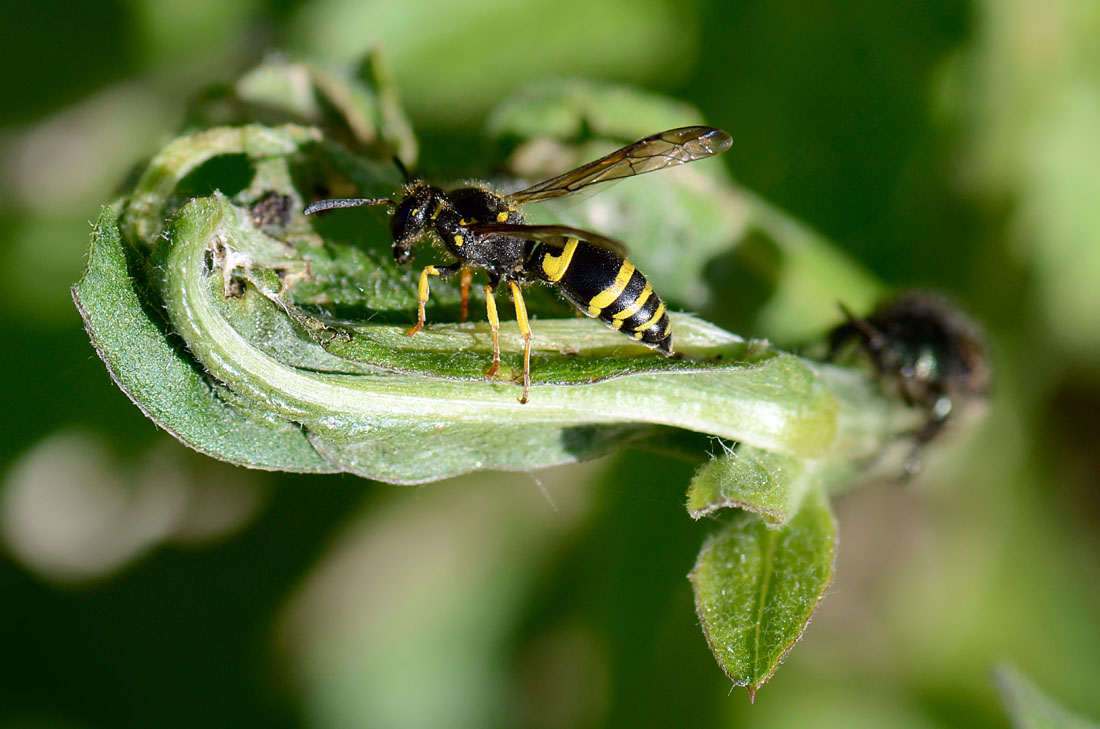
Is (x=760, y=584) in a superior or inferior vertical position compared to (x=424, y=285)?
inferior

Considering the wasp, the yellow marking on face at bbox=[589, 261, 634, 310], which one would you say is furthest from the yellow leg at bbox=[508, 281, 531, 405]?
the yellow marking on face at bbox=[589, 261, 634, 310]

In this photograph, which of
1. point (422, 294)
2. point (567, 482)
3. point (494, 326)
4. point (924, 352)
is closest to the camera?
point (494, 326)

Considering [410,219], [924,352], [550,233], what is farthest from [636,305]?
[924,352]

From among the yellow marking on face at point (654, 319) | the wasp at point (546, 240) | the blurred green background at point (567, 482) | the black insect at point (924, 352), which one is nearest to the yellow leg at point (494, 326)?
the wasp at point (546, 240)

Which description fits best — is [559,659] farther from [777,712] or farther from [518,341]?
[518,341]

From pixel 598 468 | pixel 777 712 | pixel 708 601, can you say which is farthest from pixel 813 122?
pixel 708 601

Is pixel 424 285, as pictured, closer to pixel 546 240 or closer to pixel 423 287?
pixel 423 287

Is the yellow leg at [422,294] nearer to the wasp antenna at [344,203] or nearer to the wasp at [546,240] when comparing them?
the wasp at [546,240]

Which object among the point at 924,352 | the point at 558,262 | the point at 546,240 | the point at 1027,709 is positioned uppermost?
the point at 546,240
